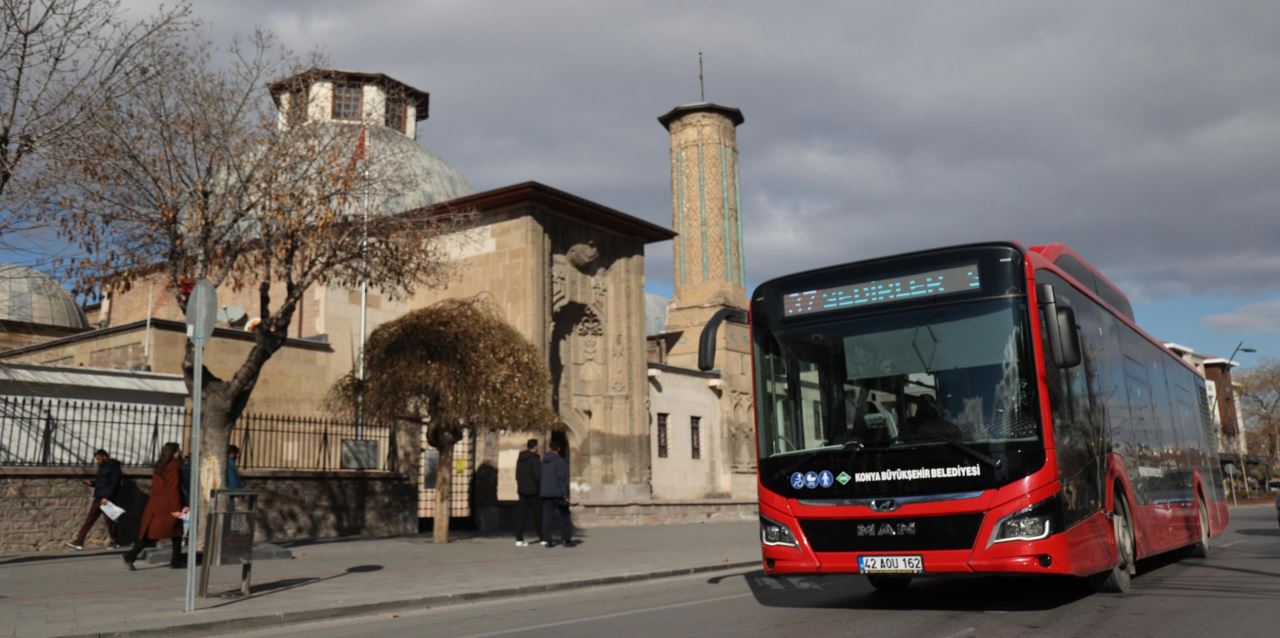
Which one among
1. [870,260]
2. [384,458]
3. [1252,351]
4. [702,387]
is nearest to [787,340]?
[870,260]

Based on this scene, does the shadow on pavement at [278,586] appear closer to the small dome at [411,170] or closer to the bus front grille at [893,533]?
the bus front grille at [893,533]

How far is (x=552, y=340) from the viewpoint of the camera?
29828mm

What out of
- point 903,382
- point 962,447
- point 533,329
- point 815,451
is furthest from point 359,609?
point 533,329

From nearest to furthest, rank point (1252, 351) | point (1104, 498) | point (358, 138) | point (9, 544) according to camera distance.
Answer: point (1104, 498)
point (9, 544)
point (358, 138)
point (1252, 351)

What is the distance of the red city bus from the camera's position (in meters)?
7.49

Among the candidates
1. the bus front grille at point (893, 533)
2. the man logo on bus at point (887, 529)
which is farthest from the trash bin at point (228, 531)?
the man logo on bus at point (887, 529)

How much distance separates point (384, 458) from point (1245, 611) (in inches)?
661

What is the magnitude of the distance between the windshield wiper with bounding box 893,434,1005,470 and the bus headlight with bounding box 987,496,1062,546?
1.24ft

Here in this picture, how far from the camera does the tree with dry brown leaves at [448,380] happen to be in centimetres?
1753

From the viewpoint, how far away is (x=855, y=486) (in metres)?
7.98

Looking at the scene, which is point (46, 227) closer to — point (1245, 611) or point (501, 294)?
point (1245, 611)

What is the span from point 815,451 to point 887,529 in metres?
0.86

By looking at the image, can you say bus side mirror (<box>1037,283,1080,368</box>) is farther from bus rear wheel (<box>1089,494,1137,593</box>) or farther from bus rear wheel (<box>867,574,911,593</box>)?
bus rear wheel (<box>867,574,911,593</box>)

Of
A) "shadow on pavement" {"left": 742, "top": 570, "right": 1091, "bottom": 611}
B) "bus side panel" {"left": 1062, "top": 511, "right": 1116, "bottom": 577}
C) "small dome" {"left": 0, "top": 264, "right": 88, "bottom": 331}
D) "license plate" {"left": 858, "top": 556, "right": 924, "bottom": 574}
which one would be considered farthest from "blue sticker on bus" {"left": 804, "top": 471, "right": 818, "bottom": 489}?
"small dome" {"left": 0, "top": 264, "right": 88, "bottom": 331}
